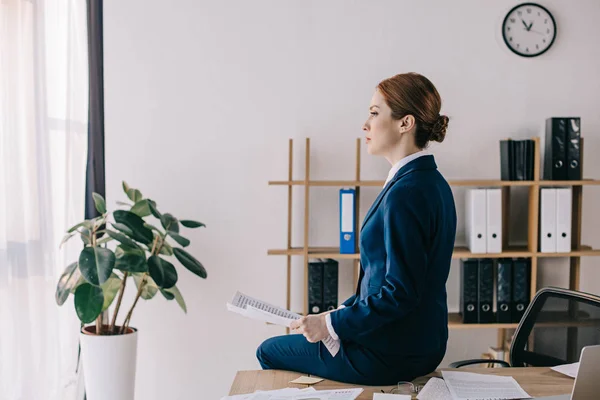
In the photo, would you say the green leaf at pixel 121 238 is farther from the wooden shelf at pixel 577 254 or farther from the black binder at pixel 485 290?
the wooden shelf at pixel 577 254

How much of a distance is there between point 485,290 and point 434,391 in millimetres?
1592

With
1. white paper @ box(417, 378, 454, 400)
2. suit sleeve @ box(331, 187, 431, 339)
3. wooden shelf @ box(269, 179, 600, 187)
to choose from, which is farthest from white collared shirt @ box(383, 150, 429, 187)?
wooden shelf @ box(269, 179, 600, 187)

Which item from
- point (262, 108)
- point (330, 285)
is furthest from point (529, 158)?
point (262, 108)

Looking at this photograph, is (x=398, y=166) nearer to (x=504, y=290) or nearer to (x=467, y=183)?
(x=467, y=183)

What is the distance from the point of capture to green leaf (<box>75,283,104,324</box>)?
279 centimetres

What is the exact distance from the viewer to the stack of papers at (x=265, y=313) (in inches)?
Answer: 78.6

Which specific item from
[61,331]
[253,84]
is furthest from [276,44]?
[61,331]

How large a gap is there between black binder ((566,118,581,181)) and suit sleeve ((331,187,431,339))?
1763 mm

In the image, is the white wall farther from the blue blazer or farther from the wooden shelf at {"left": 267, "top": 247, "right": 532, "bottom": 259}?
the blue blazer

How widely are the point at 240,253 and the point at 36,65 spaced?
4.65 ft

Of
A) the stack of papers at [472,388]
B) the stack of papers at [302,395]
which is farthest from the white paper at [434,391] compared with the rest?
the stack of papers at [302,395]

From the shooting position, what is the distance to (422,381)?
205cm

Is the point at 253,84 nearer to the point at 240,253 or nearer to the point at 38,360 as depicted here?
the point at 240,253

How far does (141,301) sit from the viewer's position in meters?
3.50
